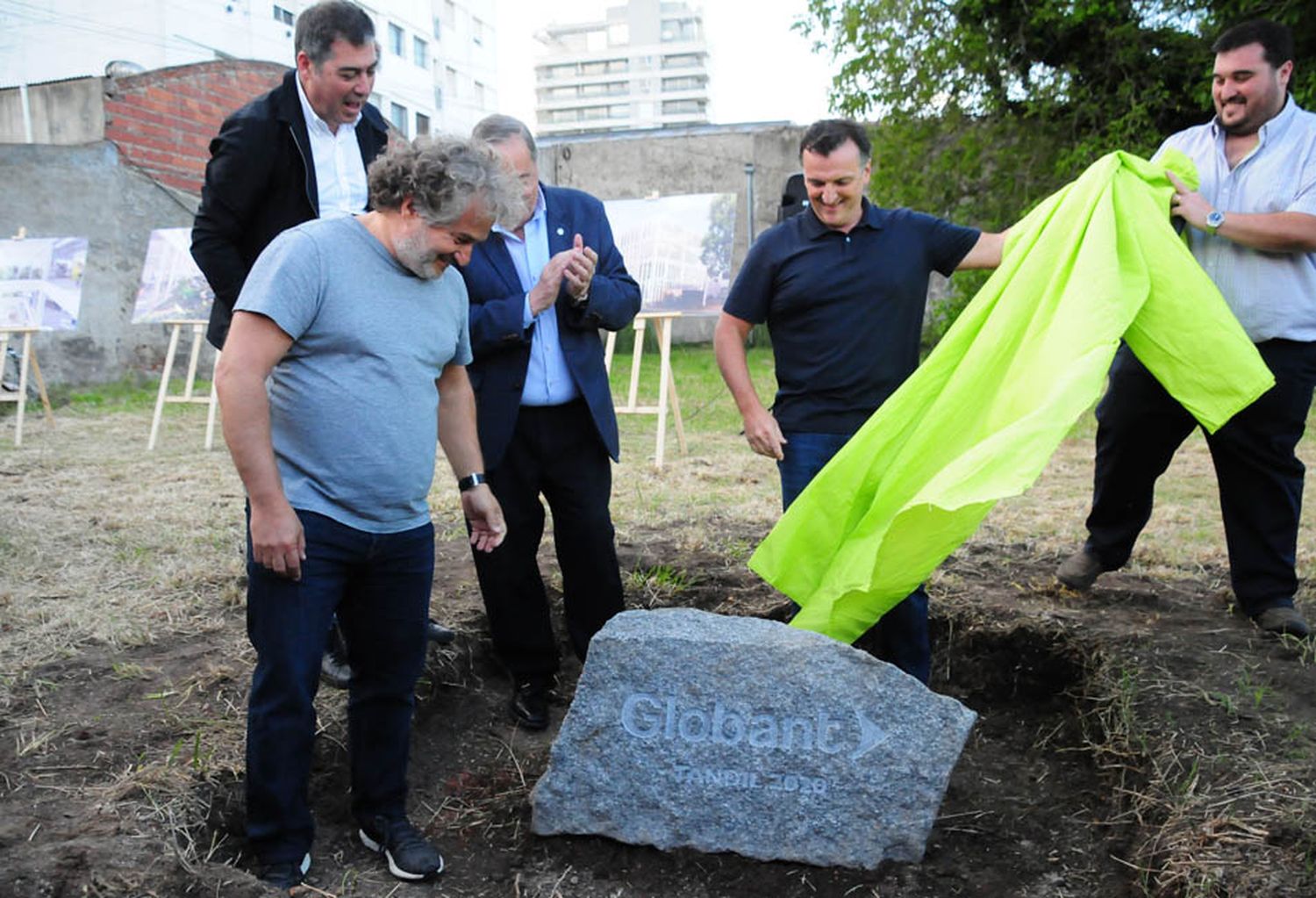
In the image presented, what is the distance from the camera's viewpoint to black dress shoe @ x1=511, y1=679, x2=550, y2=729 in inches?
139

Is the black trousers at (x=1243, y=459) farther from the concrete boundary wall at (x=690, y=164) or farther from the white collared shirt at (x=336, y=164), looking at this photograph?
the concrete boundary wall at (x=690, y=164)

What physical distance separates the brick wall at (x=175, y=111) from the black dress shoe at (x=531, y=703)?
422 inches

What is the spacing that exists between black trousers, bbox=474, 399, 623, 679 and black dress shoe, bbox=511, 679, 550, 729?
1.4 inches

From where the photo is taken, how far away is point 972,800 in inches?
122

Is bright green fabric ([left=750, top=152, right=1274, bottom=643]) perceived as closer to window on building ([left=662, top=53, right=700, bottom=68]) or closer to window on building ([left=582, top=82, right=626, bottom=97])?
window on building ([left=662, top=53, right=700, bottom=68])

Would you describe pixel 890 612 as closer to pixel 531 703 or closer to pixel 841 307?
pixel 841 307

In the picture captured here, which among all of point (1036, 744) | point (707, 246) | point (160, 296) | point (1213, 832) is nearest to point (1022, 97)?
point (707, 246)

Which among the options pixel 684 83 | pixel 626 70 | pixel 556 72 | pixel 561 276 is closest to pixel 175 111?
pixel 561 276

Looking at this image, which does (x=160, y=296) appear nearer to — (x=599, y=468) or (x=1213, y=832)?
(x=599, y=468)

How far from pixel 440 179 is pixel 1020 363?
64.0 inches

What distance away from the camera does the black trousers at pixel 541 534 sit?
339cm

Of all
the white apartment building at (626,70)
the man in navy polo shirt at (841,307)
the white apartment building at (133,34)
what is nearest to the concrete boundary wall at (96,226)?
the white apartment building at (133,34)

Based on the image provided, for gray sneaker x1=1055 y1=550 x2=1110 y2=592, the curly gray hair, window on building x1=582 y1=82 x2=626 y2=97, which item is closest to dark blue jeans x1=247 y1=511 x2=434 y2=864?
the curly gray hair

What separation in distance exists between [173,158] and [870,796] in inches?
514
